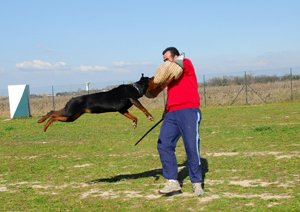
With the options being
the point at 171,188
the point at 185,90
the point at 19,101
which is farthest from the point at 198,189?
the point at 19,101

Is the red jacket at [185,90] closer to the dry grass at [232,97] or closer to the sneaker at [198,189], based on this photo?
the sneaker at [198,189]

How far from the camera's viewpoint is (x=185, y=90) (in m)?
6.53

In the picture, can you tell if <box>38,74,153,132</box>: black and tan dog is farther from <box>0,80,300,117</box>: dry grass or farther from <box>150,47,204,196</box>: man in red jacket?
<box>0,80,300,117</box>: dry grass

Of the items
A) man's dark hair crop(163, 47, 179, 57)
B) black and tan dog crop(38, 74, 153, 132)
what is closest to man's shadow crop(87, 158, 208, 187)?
black and tan dog crop(38, 74, 153, 132)

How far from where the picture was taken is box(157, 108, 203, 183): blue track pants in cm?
652

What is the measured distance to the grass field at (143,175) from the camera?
6.24 metres

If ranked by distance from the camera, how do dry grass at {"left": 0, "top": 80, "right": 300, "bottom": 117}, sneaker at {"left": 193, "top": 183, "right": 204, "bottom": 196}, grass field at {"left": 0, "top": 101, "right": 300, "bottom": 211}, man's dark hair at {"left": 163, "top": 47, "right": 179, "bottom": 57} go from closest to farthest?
grass field at {"left": 0, "top": 101, "right": 300, "bottom": 211} → sneaker at {"left": 193, "top": 183, "right": 204, "bottom": 196} → man's dark hair at {"left": 163, "top": 47, "right": 179, "bottom": 57} → dry grass at {"left": 0, "top": 80, "right": 300, "bottom": 117}

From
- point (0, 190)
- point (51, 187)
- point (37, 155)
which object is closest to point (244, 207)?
point (51, 187)

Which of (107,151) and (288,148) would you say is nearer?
(288,148)

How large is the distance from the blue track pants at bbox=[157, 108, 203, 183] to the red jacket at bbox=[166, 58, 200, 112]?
0.09 meters

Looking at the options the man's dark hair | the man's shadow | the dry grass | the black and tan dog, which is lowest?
the man's shadow

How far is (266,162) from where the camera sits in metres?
8.64

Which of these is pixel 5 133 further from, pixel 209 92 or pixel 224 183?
pixel 209 92

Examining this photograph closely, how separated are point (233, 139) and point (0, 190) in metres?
6.71
